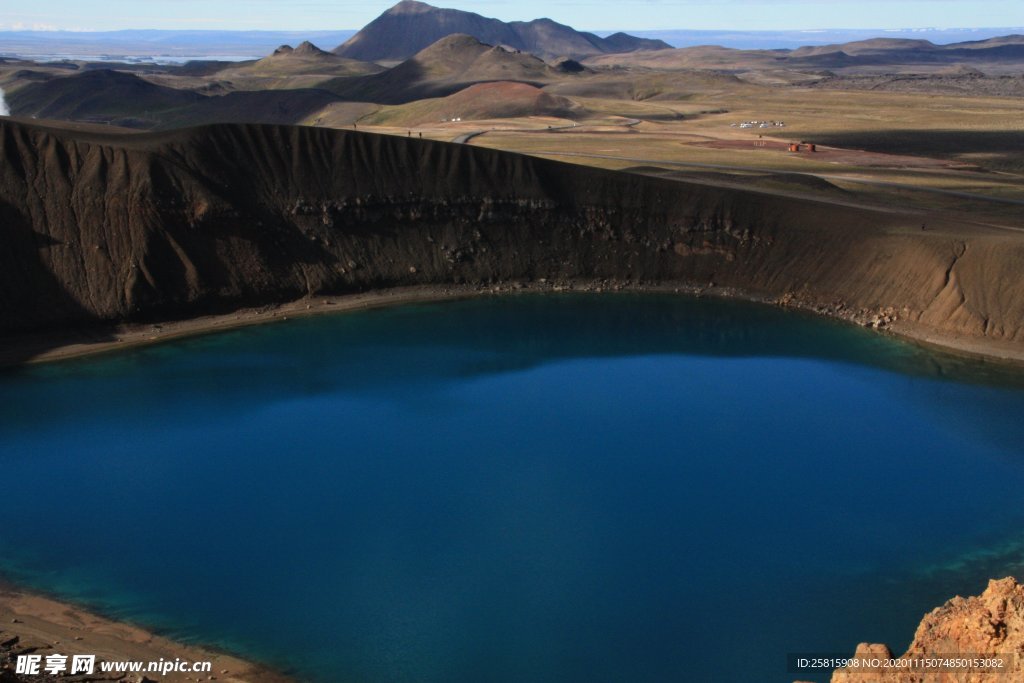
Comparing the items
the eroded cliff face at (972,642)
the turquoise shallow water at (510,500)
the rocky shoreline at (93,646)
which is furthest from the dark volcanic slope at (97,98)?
the eroded cliff face at (972,642)

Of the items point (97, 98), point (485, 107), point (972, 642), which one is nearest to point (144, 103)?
point (97, 98)

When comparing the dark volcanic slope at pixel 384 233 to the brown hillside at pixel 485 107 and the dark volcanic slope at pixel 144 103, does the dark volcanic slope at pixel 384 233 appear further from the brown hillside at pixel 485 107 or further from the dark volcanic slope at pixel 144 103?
the dark volcanic slope at pixel 144 103

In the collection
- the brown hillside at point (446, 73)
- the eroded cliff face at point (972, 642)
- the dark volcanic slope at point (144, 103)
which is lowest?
the eroded cliff face at point (972, 642)

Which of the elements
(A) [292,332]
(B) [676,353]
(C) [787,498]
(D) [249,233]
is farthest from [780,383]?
(D) [249,233]

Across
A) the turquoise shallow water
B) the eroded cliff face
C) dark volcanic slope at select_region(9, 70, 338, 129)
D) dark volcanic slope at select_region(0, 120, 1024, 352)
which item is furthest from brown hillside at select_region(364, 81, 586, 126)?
the eroded cliff face

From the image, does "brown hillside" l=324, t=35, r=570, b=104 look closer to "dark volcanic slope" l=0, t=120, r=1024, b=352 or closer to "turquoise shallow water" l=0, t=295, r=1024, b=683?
"dark volcanic slope" l=0, t=120, r=1024, b=352

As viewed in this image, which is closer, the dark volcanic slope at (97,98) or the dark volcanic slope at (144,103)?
the dark volcanic slope at (144,103)
